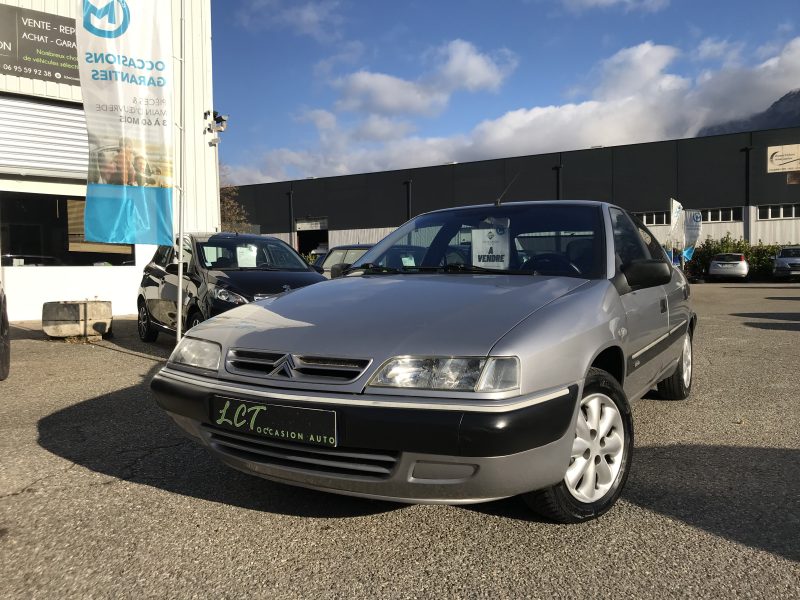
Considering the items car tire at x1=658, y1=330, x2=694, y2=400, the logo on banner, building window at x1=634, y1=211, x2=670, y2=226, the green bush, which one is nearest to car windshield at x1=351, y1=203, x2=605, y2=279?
car tire at x1=658, y1=330, x2=694, y2=400

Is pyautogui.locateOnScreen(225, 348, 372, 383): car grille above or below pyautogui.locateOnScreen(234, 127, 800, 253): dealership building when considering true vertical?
below

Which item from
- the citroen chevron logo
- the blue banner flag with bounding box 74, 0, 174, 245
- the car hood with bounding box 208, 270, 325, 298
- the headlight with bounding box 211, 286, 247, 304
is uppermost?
the blue banner flag with bounding box 74, 0, 174, 245

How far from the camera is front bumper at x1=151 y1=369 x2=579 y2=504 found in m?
2.12

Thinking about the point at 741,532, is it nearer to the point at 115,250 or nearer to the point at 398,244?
the point at 398,244

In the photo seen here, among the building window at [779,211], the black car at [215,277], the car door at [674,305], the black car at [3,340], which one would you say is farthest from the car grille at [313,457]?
the building window at [779,211]

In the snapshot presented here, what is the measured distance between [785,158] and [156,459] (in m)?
34.5

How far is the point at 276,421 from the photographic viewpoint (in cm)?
235

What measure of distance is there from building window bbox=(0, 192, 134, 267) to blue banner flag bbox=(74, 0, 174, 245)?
5684 millimetres

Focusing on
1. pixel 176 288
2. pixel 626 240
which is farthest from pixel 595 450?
pixel 176 288

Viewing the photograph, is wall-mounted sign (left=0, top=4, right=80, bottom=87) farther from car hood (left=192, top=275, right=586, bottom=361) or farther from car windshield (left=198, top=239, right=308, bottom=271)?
car hood (left=192, top=275, right=586, bottom=361)

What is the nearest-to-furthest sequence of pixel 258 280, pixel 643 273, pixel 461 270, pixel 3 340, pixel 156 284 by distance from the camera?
pixel 643 273 → pixel 461 270 → pixel 3 340 → pixel 258 280 → pixel 156 284

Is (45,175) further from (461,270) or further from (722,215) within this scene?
(722,215)

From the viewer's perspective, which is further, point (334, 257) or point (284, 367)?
point (334, 257)

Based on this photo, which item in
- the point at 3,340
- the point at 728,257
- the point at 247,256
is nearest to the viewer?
the point at 3,340
